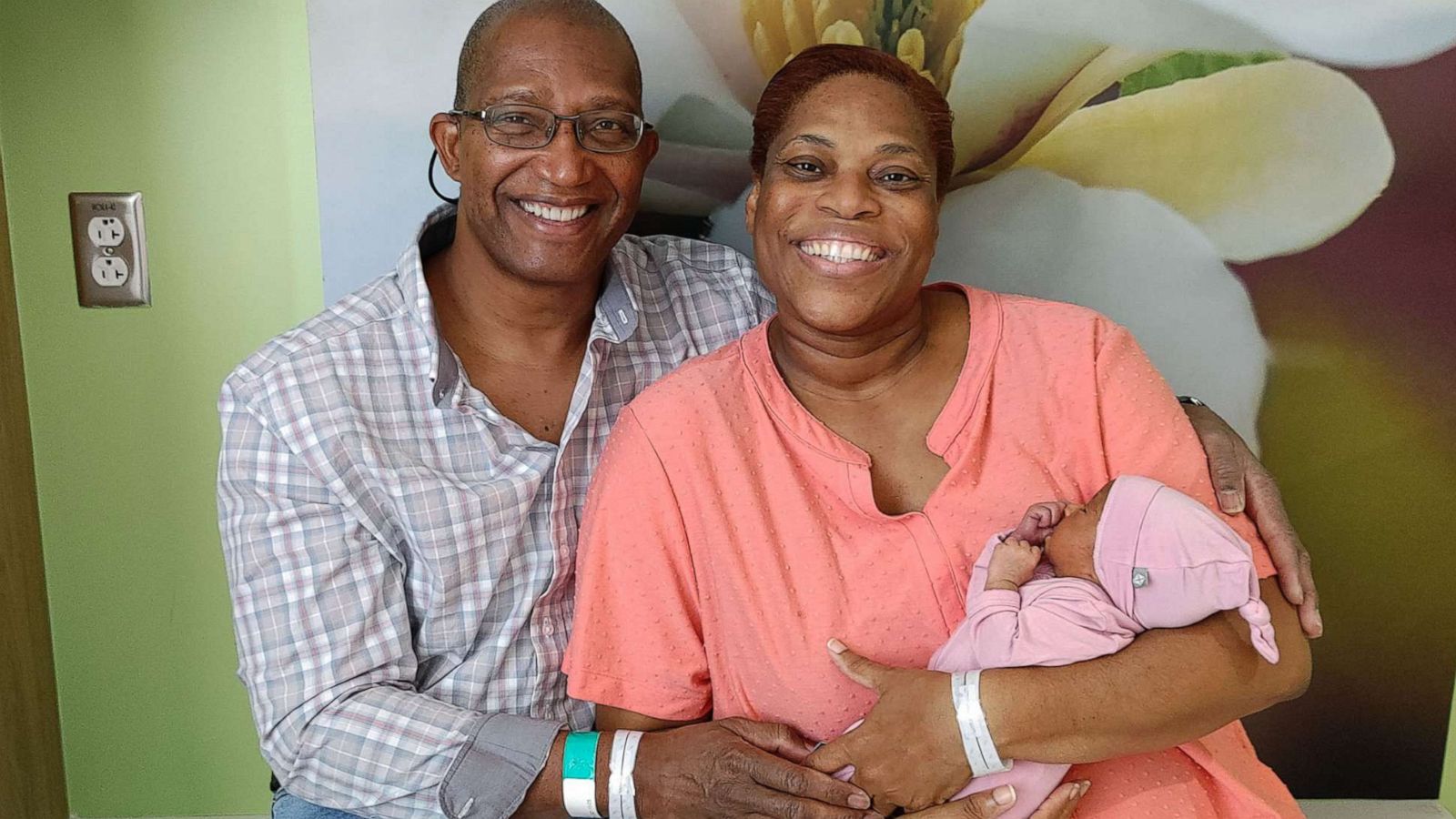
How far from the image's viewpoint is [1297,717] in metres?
2.42

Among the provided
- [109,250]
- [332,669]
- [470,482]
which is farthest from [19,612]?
[470,482]

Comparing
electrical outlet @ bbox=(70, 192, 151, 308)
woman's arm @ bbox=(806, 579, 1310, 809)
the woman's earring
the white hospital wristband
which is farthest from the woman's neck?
electrical outlet @ bbox=(70, 192, 151, 308)

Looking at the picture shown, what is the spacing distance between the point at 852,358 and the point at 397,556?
75cm

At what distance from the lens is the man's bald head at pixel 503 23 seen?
5.73 feet

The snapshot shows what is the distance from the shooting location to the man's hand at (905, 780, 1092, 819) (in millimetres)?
1428

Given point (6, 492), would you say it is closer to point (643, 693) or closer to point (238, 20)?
point (238, 20)

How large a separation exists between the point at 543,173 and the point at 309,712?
87 centimetres

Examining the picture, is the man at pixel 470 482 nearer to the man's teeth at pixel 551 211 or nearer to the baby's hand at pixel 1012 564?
the man's teeth at pixel 551 211

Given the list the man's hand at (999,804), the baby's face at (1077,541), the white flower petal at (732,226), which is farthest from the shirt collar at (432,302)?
the man's hand at (999,804)

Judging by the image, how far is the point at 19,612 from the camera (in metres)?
2.12

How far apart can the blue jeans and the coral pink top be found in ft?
1.59

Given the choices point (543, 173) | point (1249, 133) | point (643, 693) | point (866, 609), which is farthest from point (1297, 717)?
point (543, 173)

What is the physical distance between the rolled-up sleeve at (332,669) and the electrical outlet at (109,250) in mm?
609

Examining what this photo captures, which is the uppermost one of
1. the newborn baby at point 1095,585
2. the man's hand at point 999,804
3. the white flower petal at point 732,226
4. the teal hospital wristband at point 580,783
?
the white flower petal at point 732,226
